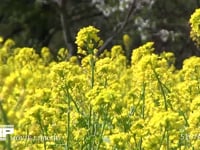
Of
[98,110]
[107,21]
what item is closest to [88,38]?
[98,110]

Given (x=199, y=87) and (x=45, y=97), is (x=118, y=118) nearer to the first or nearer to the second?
(x=45, y=97)

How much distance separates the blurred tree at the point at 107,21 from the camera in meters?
11.8

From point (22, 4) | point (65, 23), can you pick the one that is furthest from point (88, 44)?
point (22, 4)

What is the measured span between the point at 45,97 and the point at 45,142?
396 millimetres

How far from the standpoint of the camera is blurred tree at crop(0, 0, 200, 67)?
38.7ft

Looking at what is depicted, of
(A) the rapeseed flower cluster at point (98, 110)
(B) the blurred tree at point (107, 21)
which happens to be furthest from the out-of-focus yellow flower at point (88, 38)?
(B) the blurred tree at point (107, 21)

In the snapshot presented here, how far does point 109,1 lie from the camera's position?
11.8 meters

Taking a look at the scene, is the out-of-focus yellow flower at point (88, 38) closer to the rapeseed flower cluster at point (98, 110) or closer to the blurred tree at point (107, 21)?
the rapeseed flower cluster at point (98, 110)

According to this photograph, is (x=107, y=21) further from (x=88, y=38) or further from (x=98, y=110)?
(x=98, y=110)

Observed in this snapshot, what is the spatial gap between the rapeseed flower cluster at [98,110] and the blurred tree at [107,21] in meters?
7.72

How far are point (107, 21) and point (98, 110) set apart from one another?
1057 cm

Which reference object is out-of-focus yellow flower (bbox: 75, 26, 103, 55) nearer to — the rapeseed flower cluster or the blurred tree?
the rapeseed flower cluster

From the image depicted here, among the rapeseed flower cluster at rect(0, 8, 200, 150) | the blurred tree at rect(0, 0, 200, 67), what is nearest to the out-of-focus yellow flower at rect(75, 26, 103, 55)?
→ the rapeseed flower cluster at rect(0, 8, 200, 150)

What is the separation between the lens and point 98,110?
9.30 ft
